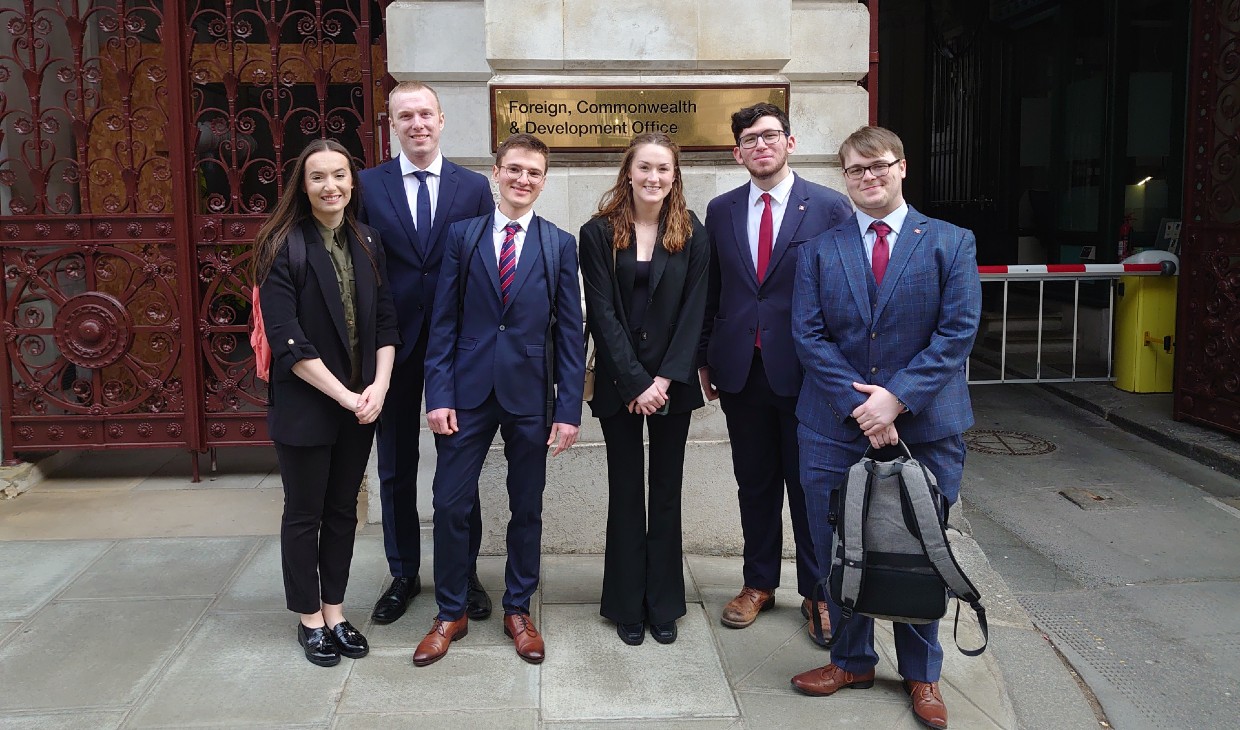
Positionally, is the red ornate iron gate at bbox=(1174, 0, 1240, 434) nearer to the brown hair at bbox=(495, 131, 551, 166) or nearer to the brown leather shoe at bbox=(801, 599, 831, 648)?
the brown leather shoe at bbox=(801, 599, 831, 648)

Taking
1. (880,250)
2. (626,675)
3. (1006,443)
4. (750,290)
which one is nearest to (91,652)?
(626,675)

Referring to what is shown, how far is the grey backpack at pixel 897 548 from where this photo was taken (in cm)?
361

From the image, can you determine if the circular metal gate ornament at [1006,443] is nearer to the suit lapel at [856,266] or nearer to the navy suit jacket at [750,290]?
the navy suit jacket at [750,290]

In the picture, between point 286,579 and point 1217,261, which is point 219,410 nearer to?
point 286,579

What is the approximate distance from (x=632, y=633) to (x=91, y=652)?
225cm

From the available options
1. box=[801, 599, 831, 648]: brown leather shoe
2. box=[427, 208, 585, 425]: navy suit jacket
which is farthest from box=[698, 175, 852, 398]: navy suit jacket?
box=[801, 599, 831, 648]: brown leather shoe

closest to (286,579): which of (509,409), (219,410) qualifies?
(509,409)

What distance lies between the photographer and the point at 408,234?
456 cm

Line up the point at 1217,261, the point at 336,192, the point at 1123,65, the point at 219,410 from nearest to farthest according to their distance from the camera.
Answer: the point at 336,192
the point at 219,410
the point at 1217,261
the point at 1123,65

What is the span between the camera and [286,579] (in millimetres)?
4316

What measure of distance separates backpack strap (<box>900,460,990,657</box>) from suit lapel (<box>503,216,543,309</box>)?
1637 mm

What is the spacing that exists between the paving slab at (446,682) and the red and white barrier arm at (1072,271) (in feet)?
21.0

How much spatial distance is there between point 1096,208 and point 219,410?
9.70 meters

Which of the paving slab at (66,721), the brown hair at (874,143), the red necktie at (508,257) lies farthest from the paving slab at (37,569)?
the brown hair at (874,143)
